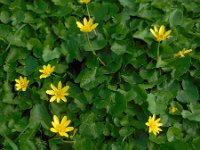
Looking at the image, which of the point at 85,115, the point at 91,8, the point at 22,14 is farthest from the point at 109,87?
the point at 22,14

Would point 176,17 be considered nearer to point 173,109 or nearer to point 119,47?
point 119,47

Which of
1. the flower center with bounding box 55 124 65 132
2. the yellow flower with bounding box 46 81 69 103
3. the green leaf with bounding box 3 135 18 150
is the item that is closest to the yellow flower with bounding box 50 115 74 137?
the flower center with bounding box 55 124 65 132

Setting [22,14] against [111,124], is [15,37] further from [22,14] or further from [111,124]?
[111,124]

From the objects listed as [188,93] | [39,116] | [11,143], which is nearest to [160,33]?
[188,93]

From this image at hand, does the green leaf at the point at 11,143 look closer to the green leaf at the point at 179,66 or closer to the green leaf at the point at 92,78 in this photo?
the green leaf at the point at 92,78

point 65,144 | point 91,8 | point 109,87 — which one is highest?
point 91,8

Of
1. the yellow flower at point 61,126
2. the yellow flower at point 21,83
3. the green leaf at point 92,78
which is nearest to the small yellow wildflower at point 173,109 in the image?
the green leaf at point 92,78

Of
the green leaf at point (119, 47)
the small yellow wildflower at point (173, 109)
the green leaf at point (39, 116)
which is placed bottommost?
the green leaf at point (39, 116)
